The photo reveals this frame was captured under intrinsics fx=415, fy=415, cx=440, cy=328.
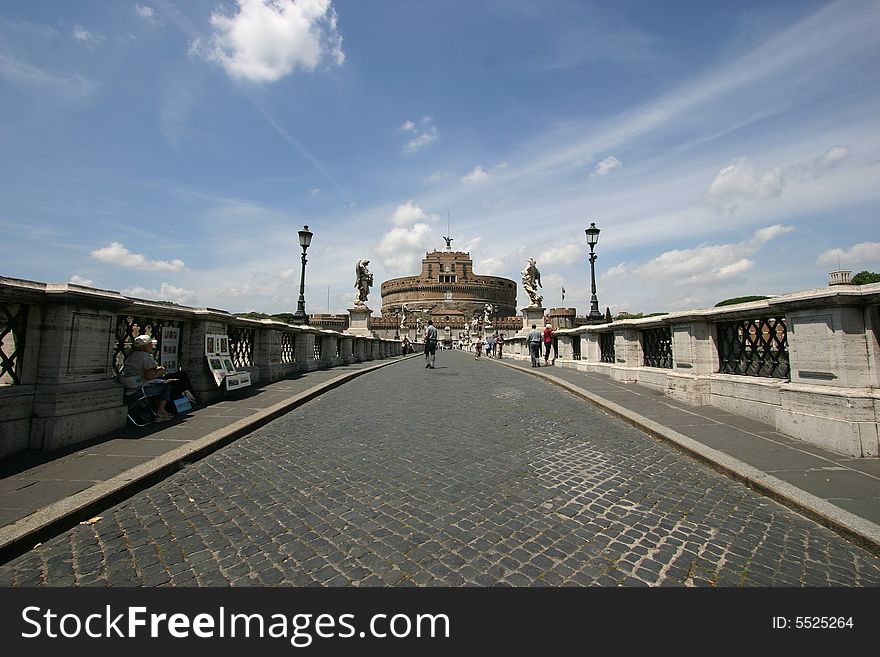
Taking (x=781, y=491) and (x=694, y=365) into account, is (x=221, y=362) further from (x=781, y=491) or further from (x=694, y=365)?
(x=694, y=365)

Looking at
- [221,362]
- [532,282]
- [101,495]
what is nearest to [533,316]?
[532,282]

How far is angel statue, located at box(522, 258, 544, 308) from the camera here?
2750 cm

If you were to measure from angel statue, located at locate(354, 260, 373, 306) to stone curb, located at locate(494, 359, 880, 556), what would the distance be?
23.1 meters

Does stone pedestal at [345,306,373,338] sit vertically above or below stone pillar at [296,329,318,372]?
above

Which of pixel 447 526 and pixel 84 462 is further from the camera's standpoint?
pixel 84 462

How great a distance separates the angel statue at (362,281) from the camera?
27.0 m

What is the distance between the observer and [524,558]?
2529mm

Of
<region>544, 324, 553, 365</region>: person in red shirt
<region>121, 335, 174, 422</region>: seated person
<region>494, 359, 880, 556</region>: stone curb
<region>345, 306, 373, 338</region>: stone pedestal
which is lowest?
<region>494, 359, 880, 556</region>: stone curb

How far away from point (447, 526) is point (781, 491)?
277 cm

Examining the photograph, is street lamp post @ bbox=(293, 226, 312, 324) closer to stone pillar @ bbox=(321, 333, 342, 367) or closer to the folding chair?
stone pillar @ bbox=(321, 333, 342, 367)

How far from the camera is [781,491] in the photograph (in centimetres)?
339

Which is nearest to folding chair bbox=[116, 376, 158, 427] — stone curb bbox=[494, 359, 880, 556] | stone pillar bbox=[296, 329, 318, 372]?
stone curb bbox=[494, 359, 880, 556]
